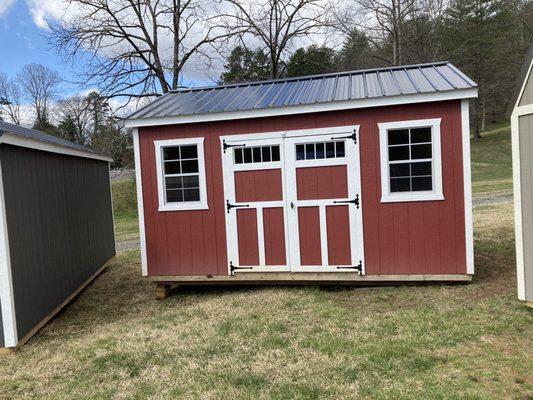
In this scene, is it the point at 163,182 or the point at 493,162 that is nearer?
the point at 163,182

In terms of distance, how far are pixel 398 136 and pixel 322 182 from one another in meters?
1.15

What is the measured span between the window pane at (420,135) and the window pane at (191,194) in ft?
9.98

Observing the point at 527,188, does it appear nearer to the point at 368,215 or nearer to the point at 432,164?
the point at 432,164

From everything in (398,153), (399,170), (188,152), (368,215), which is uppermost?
(188,152)

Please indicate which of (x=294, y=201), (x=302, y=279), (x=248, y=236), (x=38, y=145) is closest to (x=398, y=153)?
(x=294, y=201)

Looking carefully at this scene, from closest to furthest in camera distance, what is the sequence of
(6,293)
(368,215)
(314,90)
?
1. (6,293)
2. (368,215)
3. (314,90)

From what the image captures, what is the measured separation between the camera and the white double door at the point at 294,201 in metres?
5.87

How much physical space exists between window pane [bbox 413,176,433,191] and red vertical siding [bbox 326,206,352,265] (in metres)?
0.94

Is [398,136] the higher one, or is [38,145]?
[38,145]

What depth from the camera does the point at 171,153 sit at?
637 cm

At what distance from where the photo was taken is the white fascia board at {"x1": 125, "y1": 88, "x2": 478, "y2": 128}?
541 centimetres

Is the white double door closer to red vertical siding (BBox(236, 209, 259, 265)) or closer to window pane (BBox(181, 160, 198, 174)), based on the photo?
red vertical siding (BBox(236, 209, 259, 265))

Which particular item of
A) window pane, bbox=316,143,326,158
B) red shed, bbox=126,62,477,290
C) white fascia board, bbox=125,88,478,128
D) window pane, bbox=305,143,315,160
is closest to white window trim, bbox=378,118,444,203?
red shed, bbox=126,62,477,290

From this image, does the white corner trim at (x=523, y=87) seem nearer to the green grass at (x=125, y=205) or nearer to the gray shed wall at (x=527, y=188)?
the gray shed wall at (x=527, y=188)
